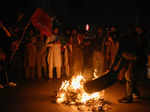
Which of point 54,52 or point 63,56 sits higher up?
point 54,52

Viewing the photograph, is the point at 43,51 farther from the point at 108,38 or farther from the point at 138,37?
the point at 138,37

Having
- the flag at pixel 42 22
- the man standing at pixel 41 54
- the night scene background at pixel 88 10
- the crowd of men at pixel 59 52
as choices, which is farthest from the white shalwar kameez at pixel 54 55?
the night scene background at pixel 88 10

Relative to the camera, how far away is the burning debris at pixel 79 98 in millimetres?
6859

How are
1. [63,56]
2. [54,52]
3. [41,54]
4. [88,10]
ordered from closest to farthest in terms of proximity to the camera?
[54,52], [41,54], [63,56], [88,10]

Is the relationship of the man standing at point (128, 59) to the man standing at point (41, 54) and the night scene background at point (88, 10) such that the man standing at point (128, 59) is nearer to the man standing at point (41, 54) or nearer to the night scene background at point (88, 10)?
the man standing at point (41, 54)

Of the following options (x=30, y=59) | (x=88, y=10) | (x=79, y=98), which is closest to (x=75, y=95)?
(x=79, y=98)

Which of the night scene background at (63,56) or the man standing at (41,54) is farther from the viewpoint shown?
the man standing at (41,54)

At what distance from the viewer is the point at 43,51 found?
36.0 ft

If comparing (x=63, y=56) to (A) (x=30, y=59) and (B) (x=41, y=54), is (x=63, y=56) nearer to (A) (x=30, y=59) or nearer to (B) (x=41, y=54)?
(B) (x=41, y=54)

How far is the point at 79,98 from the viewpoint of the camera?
7.32 metres

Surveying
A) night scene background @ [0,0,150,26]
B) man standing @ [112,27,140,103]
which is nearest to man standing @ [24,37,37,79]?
man standing @ [112,27,140,103]

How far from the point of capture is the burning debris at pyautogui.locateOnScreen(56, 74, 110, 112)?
6859 mm

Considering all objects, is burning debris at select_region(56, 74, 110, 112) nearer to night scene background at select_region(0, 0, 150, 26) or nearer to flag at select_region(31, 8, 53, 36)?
flag at select_region(31, 8, 53, 36)

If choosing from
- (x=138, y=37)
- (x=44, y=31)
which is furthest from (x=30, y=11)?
(x=138, y=37)
